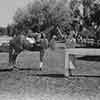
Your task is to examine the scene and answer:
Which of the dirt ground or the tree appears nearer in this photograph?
the dirt ground

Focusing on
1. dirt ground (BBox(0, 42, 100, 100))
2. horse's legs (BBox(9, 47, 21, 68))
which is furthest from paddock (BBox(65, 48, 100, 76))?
horse's legs (BBox(9, 47, 21, 68))

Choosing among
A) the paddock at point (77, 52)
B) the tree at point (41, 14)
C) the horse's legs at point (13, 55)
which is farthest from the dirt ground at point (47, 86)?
the tree at point (41, 14)

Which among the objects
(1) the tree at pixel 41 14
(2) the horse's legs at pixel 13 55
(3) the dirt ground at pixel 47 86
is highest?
(1) the tree at pixel 41 14

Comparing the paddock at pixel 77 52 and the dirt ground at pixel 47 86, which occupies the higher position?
the paddock at pixel 77 52

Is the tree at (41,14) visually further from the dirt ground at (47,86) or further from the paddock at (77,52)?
the dirt ground at (47,86)

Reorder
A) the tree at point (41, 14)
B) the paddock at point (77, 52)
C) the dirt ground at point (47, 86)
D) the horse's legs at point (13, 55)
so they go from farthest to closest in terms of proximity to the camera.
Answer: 1. the tree at point (41, 14)
2. the horse's legs at point (13, 55)
3. the paddock at point (77, 52)
4. the dirt ground at point (47, 86)

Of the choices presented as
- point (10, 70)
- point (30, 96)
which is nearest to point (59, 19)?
point (10, 70)

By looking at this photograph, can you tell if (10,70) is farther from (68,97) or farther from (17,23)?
(17,23)

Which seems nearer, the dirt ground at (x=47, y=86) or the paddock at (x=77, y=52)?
the dirt ground at (x=47, y=86)

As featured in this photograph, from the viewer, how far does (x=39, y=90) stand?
26.1 feet

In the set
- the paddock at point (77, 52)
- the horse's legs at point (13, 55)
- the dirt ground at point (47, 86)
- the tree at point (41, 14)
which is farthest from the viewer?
the tree at point (41, 14)

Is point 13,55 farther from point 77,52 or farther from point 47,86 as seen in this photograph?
point 47,86

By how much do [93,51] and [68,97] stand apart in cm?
348

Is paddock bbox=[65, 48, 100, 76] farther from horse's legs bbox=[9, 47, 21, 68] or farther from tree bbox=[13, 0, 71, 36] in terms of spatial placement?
tree bbox=[13, 0, 71, 36]
